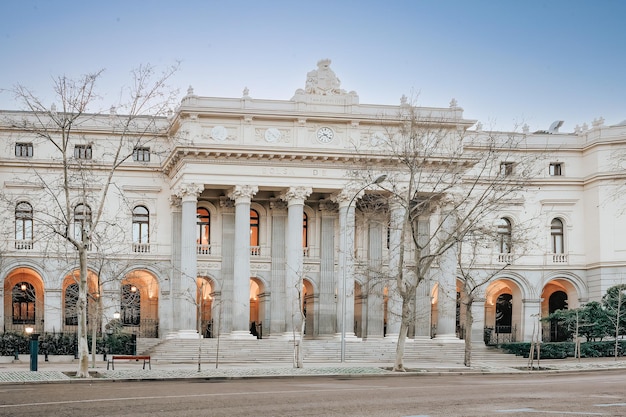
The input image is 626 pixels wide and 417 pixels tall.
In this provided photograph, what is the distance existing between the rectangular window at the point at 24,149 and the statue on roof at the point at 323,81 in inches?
616

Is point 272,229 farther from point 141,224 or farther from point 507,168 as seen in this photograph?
point 507,168

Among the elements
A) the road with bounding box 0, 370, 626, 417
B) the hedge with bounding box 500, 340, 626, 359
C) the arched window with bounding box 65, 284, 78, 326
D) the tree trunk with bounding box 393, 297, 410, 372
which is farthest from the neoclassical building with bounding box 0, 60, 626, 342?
the road with bounding box 0, 370, 626, 417

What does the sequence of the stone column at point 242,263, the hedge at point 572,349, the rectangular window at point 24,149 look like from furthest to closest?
1. the rectangular window at point 24,149
2. the stone column at point 242,263
3. the hedge at point 572,349

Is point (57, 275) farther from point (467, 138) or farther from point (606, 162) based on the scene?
point (606, 162)

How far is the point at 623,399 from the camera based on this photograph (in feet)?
69.3

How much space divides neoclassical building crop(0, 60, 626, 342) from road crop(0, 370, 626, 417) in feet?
79.2

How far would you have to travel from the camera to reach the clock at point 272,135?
51.9 meters

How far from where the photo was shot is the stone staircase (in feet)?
157

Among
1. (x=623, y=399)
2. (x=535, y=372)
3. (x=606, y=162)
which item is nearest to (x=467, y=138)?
(x=606, y=162)

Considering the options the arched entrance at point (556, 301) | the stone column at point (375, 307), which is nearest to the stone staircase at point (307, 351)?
the stone column at point (375, 307)

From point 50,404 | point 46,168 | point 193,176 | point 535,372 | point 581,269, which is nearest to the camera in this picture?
point 50,404

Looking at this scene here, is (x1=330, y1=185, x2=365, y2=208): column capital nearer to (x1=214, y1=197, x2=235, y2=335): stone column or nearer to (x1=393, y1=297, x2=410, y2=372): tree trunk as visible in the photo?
(x1=214, y1=197, x2=235, y2=335): stone column

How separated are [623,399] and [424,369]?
19.3 metres

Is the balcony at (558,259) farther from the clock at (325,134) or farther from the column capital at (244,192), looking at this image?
the column capital at (244,192)
